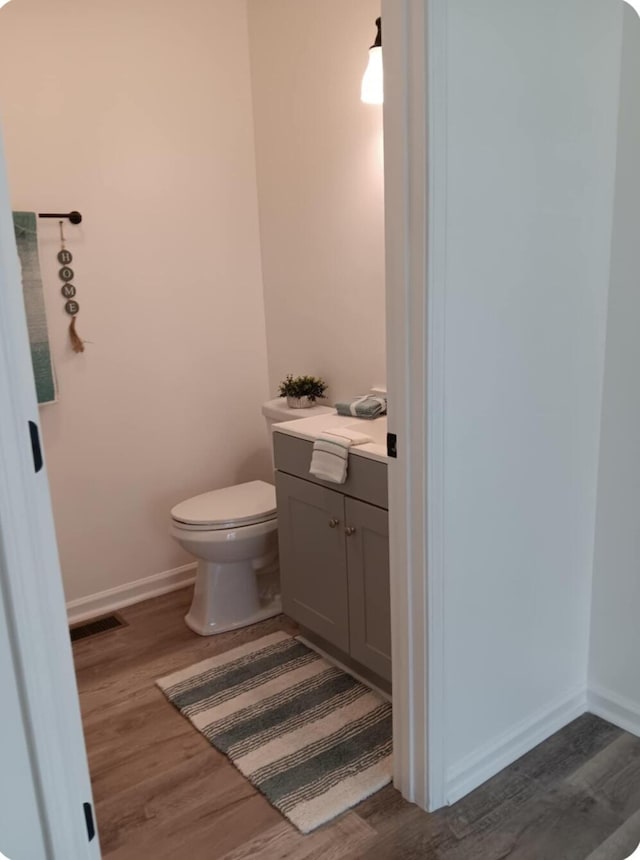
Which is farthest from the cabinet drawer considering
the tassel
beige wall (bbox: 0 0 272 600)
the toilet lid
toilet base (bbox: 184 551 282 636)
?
the tassel

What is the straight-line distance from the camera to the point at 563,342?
1.81 m

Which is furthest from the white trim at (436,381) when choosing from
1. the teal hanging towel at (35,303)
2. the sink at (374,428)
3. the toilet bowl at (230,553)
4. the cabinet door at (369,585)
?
the teal hanging towel at (35,303)

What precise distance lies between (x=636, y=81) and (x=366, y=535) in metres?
1.40

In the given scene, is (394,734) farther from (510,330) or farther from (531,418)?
(510,330)

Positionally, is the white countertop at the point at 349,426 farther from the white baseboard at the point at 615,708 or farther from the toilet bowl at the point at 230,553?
the white baseboard at the point at 615,708

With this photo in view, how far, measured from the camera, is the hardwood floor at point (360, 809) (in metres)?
1.65

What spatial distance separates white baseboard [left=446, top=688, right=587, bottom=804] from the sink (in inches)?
34.6

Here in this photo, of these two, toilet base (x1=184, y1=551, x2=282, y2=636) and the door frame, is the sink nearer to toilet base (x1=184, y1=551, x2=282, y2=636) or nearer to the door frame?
the door frame

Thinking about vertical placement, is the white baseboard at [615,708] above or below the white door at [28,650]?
below

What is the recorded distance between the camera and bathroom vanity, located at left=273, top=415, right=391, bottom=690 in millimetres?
2055

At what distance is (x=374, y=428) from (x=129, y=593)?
1382mm

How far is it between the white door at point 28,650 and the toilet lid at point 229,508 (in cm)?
136

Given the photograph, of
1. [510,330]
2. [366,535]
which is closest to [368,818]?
[366,535]

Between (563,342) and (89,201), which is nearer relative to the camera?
(563,342)
